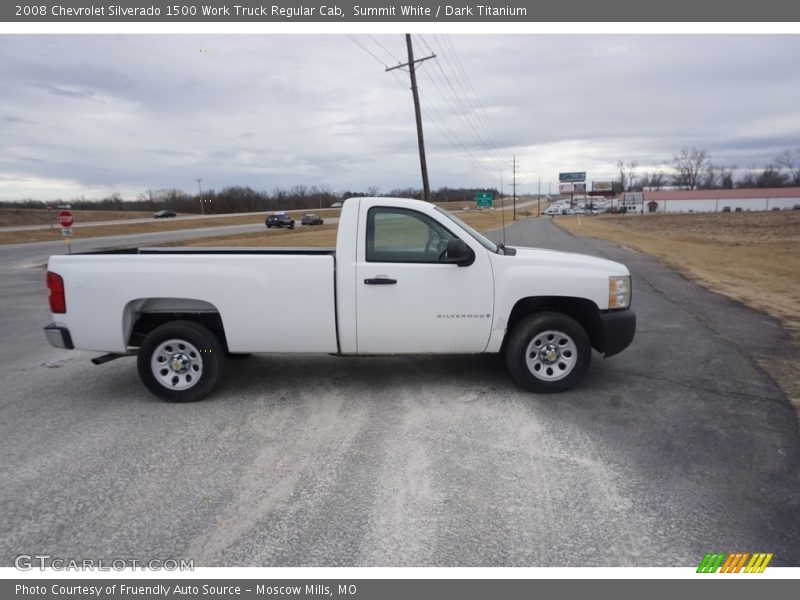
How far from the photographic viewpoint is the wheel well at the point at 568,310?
563 cm

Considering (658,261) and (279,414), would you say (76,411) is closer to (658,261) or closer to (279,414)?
(279,414)

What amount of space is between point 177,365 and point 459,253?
9.61 ft

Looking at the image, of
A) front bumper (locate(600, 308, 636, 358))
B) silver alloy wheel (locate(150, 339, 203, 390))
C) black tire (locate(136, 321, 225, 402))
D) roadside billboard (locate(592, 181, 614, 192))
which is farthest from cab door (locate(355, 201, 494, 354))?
roadside billboard (locate(592, 181, 614, 192))

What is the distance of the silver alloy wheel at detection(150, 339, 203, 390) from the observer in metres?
5.43

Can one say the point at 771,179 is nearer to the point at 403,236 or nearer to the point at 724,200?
the point at 724,200

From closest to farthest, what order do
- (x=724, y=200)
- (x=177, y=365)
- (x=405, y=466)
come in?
1. (x=405, y=466)
2. (x=177, y=365)
3. (x=724, y=200)

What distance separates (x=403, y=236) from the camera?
5.51 metres

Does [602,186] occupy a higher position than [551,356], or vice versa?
[602,186]

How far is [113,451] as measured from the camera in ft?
14.4

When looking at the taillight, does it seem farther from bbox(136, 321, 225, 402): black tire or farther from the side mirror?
the side mirror

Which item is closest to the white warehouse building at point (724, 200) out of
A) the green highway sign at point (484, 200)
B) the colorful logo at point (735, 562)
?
the green highway sign at point (484, 200)

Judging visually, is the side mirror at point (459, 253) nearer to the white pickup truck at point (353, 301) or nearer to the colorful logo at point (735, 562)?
the white pickup truck at point (353, 301)

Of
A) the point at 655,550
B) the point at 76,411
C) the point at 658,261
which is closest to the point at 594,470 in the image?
the point at 655,550

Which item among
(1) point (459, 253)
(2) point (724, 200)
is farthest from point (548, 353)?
(2) point (724, 200)
